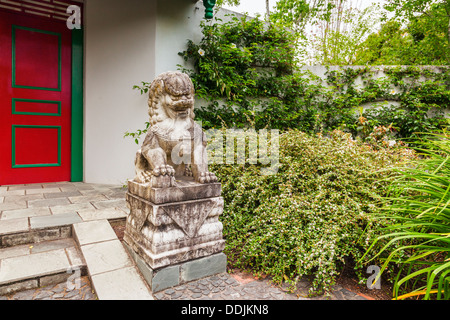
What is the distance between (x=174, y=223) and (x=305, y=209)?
3.52 ft

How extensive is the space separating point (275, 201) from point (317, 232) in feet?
1.42

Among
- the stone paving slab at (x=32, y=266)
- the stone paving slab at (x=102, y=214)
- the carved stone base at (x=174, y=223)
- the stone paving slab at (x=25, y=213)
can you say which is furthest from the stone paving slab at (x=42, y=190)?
the carved stone base at (x=174, y=223)

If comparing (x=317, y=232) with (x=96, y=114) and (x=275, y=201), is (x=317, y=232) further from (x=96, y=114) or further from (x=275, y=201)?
(x=96, y=114)

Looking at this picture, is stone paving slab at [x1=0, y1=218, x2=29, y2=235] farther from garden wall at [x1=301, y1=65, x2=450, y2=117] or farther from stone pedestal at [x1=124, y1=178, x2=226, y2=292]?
garden wall at [x1=301, y1=65, x2=450, y2=117]

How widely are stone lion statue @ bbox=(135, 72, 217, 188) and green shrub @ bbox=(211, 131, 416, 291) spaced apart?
0.61 metres

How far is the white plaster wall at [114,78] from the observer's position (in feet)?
12.8

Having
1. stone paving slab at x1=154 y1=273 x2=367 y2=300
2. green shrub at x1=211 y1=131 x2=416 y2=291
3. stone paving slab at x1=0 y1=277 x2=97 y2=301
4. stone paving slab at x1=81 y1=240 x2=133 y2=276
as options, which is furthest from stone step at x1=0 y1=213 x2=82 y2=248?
green shrub at x1=211 y1=131 x2=416 y2=291

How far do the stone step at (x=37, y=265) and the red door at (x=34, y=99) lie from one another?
7.53 feet

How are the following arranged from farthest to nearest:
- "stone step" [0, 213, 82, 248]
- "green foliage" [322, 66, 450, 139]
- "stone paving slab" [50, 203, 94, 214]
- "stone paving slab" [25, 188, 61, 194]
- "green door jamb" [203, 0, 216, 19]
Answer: "green foliage" [322, 66, 450, 139]
"green door jamb" [203, 0, 216, 19]
"stone paving slab" [25, 188, 61, 194]
"stone paving slab" [50, 203, 94, 214]
"stone step" [0, 213, 82, 248]

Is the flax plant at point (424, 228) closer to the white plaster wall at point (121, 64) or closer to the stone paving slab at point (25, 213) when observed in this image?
the stone paving slab at point (25, 213)

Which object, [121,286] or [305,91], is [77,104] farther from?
[305,91]

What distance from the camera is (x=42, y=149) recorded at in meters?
3.95

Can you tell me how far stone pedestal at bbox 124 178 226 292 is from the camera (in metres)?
1.77

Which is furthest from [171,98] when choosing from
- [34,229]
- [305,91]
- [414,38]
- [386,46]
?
[386,46]
